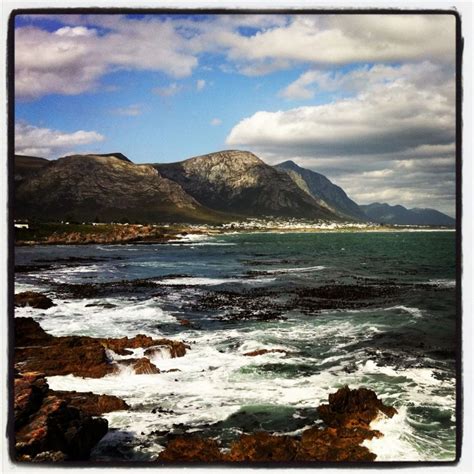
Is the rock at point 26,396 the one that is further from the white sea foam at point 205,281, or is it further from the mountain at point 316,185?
the white sea foam at point 205,281

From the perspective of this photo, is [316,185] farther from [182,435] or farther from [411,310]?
[182,435]

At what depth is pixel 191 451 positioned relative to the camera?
8.27 metres

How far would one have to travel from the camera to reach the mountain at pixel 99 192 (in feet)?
33.1

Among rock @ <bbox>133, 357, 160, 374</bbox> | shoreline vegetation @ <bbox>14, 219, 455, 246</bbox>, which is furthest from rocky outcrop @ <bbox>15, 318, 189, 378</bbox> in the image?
shoreline vegetation @ <bbox>14, 219, 455, 246</bbox>

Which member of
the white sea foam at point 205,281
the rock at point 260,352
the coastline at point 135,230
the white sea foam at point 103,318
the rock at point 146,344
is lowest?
the rock at point 260,352

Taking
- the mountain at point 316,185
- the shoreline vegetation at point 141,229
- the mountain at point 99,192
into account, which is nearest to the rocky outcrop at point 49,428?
the mountain at point 99,192

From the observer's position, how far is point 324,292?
46.2 ft

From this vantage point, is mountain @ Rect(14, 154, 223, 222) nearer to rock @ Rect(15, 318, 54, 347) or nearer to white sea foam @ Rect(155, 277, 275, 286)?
rock @ Rect(15, 318, 54, 347)

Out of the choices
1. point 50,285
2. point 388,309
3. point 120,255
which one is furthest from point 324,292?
point 120,255

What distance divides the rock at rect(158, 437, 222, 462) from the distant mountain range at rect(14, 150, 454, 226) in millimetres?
5533

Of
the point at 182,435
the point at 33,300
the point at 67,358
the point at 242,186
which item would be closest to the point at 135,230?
the point at 242,186

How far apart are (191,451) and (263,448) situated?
53.1 inches

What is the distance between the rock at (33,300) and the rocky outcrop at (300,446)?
199 inches

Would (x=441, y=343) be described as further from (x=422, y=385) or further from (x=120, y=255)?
(x=120, y=255)
